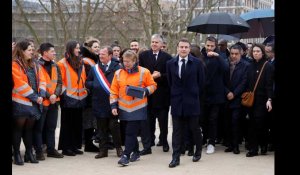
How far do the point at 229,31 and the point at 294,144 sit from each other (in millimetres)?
7850

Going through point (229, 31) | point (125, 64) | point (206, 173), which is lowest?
point (206, 173)

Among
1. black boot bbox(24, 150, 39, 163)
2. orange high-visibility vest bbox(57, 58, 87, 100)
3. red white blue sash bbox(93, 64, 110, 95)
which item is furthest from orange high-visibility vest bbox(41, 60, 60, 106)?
black boot bbox(24, 150, 39, 163)

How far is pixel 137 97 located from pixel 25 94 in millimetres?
1631

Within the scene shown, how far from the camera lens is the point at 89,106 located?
8562mm

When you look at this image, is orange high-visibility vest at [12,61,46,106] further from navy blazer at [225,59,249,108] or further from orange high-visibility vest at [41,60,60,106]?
navy blazer at [225,59,249,108]

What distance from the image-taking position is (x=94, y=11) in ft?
103

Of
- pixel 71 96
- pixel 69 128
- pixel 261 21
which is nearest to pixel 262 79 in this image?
pixel 71 96

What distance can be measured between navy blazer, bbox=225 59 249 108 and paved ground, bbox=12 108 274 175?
888 mm

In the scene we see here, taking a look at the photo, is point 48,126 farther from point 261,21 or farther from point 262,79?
point 261,21

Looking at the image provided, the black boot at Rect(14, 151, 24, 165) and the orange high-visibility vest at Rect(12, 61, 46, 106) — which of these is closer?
the orange high-visibility vest at Rect(12, 61, 46, 106)

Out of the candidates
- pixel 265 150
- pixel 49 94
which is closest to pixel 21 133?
pixel 49 94

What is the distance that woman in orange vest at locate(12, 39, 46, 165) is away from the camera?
23.9 ft

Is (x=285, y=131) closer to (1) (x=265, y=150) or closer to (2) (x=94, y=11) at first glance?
(1) (x=265, y=150)

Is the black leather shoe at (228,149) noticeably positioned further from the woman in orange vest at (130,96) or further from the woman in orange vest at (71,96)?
the woman in orange vest at (71,96)
